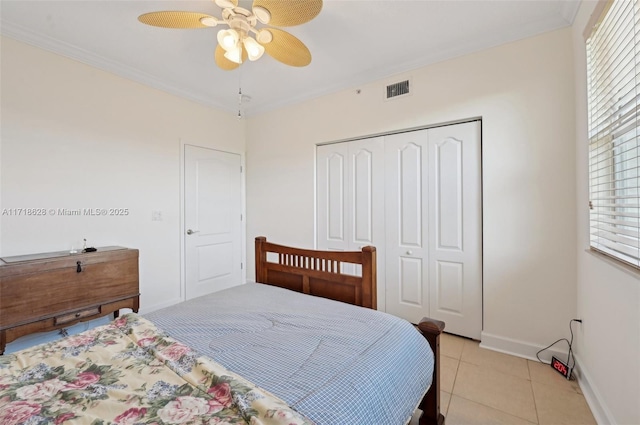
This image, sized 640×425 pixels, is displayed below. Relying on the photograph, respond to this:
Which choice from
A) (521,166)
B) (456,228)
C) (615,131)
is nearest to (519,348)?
(456,228)

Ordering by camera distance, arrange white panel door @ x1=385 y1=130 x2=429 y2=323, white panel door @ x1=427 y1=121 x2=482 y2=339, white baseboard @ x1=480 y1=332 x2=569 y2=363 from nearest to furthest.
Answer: white baseboard @ x1=480 y1=332 x2=569 y2=363, white panel door @ x1=427 y1=121 x2=482 y2=339, white panel door @ x1=385 y1=130 x2=429 y2=323

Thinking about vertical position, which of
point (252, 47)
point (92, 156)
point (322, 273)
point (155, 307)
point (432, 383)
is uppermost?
point (252, 47)

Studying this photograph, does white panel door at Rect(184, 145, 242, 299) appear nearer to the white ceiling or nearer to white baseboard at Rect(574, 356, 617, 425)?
the white ceiling

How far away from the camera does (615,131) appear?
1.41 m

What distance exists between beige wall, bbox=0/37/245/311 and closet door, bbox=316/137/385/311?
170cm

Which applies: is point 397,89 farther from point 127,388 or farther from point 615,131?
point 127,388

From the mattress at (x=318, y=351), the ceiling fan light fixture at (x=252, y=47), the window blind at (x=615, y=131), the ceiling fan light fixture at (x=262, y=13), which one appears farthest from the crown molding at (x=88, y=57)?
the window blind at (x=615, y=131)

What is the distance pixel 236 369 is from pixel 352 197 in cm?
235

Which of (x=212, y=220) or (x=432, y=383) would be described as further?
(x=212, y=220)

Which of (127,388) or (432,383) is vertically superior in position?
(127,388)

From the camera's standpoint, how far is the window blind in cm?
122

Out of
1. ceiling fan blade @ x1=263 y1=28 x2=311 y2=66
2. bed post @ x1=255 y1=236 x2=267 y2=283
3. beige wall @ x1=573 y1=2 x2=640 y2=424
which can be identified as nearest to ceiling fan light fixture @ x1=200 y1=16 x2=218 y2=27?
ceiling fan blade @ x1=263 y1=28 x2=311 y2=66

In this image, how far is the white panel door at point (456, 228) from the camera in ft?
7.80

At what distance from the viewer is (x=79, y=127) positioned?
8.30ft
